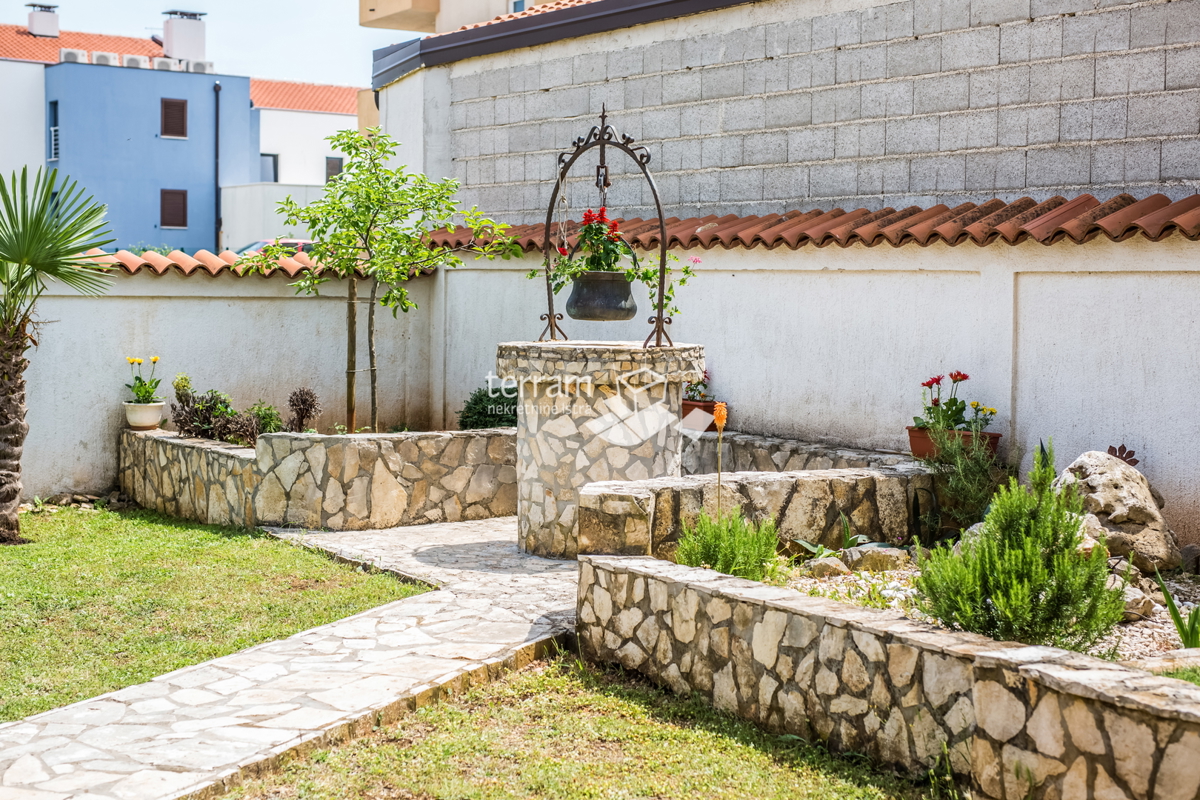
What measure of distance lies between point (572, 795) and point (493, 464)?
241 inches

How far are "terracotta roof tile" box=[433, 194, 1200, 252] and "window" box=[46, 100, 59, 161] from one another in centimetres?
2773

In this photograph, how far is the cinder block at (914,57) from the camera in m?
10.4

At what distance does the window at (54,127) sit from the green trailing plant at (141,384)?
1035 inches

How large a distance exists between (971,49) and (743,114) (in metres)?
2.43

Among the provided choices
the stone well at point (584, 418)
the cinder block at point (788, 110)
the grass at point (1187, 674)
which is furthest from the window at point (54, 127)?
the grass at point (1187, 674)

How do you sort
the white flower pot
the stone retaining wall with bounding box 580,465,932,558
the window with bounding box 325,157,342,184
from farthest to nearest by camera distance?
the window with bounding box 325,157,342,184
the white flower pot
the stone retaining wall with bounding box 580,465,932,558

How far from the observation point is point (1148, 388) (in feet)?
26.8

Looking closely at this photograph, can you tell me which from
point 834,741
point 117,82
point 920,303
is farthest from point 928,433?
point 117,82

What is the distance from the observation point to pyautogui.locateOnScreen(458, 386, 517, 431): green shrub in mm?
11984

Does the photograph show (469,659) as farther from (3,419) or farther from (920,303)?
(3,419)

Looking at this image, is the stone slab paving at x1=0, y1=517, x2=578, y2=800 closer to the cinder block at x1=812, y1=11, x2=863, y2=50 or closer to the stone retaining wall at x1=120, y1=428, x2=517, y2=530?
the stone retaining wall at x1=120, y1=428, x2=517, y2=530

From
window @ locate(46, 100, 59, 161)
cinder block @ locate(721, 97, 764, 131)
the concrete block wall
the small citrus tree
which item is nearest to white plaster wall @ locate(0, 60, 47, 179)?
window @ locate(46, 100, 59, 161)

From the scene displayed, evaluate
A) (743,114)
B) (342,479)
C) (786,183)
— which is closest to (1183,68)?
(786,183)

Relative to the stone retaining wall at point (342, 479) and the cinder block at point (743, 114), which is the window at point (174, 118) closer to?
the stone retaining wall at point (342, 479)
